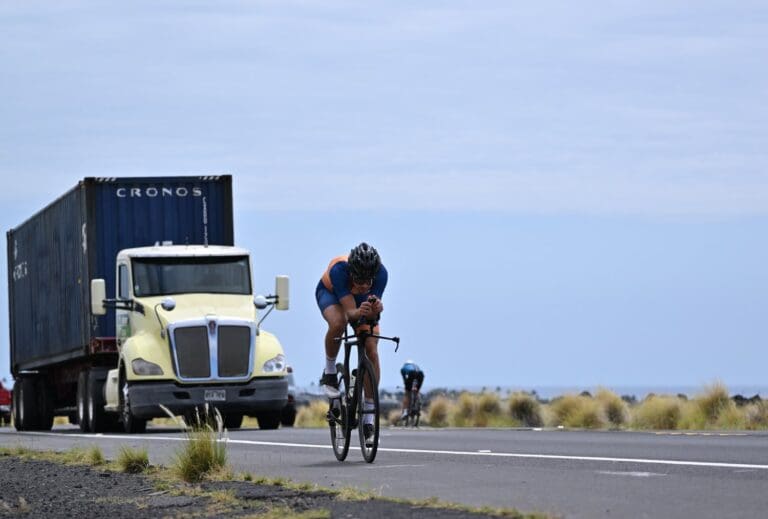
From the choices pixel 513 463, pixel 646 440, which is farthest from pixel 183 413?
pixel 513 463

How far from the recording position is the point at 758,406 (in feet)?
96.0

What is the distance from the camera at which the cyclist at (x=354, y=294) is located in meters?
13.2

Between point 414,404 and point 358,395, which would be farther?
point 414,404

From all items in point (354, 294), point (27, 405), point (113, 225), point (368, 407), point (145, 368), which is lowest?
point (368, 407)

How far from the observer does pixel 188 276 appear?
26.1 meters

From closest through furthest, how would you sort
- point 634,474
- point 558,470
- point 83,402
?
point 634,474 → point 558,470 → point 83,402

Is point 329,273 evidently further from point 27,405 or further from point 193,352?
point 27,405

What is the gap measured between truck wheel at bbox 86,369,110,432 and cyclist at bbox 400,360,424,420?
11.2 meters

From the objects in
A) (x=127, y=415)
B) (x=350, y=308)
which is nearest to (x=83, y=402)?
(x=127, y=415)

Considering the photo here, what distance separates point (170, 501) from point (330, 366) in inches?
105

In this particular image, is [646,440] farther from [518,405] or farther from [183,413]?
[518,405]

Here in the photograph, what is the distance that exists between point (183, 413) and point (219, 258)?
8.37 feet

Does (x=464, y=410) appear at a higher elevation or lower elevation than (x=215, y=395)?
lower

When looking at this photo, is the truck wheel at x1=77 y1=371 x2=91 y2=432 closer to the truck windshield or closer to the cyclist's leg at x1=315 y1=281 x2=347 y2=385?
the truck windshield
